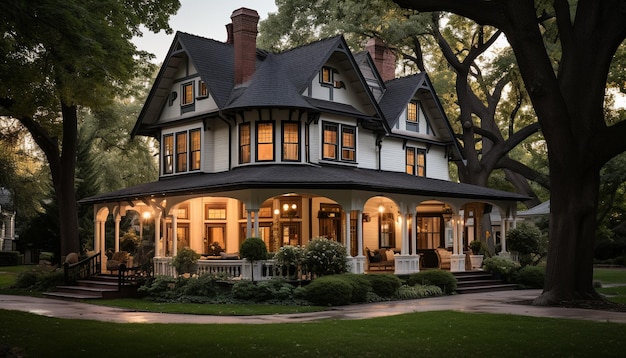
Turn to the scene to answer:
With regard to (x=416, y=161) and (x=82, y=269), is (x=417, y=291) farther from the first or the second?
(x=82, y=269)

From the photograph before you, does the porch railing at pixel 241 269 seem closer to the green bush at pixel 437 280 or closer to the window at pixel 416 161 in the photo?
the green bush at pixel 437 280

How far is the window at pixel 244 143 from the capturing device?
30.2 metres

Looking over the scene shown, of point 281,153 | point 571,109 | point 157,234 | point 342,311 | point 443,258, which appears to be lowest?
point 342,311

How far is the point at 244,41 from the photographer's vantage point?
31.5m

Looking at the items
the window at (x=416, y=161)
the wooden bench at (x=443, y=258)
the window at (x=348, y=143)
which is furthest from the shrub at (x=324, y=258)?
the window at (x=416, y=161)

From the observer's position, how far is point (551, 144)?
2127cm

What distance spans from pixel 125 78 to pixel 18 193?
2923cm

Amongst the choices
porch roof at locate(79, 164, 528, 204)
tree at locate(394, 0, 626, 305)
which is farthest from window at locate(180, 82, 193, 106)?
tree at locate(394, 0, 626, 305)

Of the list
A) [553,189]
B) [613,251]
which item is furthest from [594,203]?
[613,251]

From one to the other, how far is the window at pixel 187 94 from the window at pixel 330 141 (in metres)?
6.35

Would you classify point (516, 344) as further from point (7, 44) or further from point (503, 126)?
point (503, 126)

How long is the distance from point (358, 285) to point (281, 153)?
300 inches

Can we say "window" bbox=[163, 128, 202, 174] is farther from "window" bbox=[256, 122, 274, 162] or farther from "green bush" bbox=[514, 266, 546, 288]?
"green bush" bbox=[514, 266, 546, 288]

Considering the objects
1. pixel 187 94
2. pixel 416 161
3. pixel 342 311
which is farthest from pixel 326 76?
pixel 342 311
